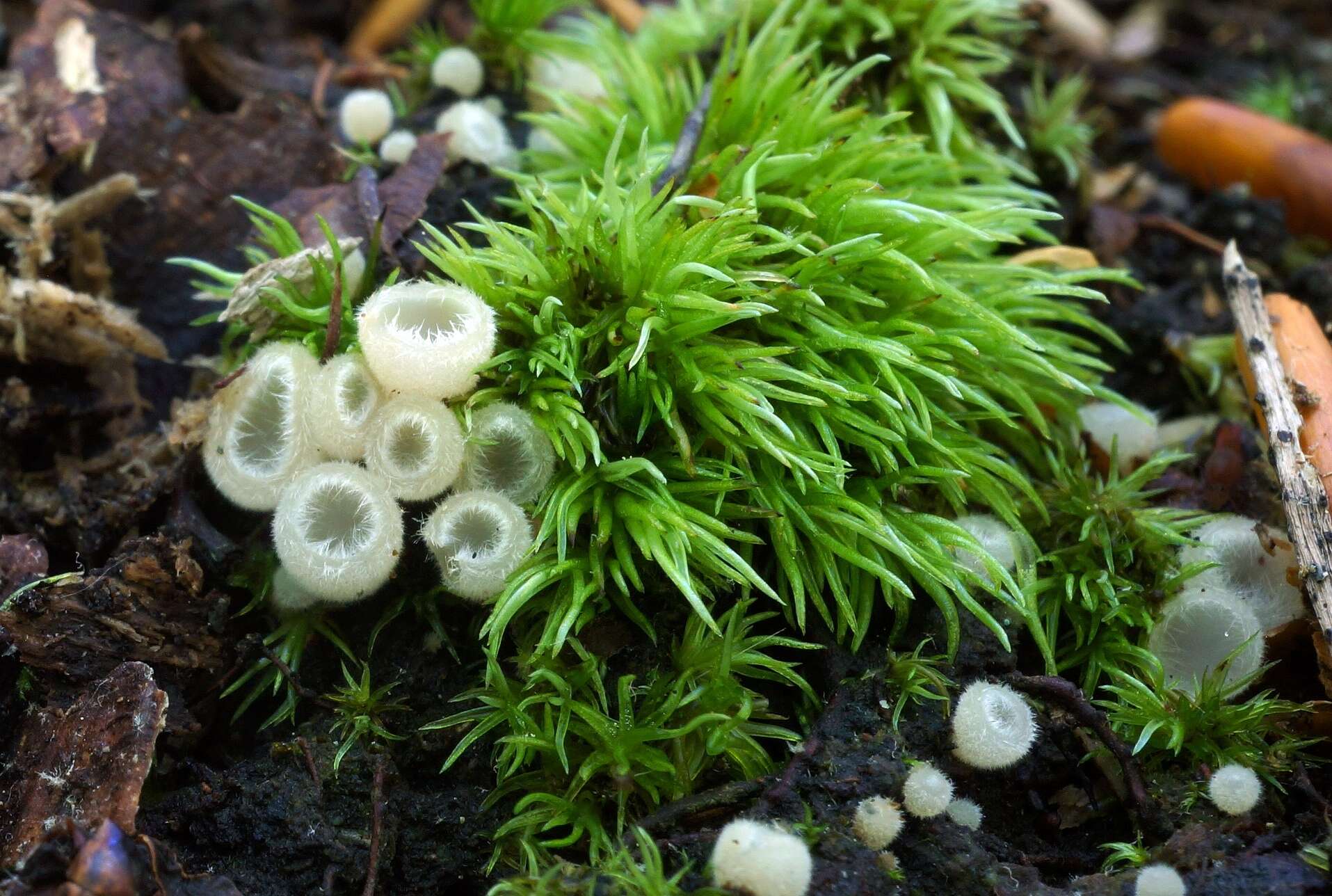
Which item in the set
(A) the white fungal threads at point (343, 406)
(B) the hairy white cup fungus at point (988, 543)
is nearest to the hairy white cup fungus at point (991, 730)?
(B) the hairy white cup fungus at point (988, 543)

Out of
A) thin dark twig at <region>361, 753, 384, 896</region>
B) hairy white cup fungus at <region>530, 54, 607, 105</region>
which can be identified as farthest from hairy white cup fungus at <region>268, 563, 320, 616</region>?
hairy white cup fungus at <region>530, 54, 607, 105</region>

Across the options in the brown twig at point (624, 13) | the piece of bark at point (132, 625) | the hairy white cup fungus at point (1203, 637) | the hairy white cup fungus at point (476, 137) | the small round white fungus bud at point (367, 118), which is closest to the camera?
the piece of bark at point (132, 625)

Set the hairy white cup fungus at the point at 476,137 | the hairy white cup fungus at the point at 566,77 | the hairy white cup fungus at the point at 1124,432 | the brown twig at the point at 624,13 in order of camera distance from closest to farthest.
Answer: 1. the hairy white cup fungus at the point at 1124,432
2. the hairy white cup fungus at the point at 476,137
3. the hairy white cup fungus at the point at 566,77
4. the brown twig at the point at 624,13

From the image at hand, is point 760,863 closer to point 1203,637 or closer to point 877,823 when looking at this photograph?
point 877,823

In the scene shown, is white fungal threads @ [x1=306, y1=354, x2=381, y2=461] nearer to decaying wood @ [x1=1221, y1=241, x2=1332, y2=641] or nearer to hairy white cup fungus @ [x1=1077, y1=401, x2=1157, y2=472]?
hairy white cup fungus @ [x1=1077, y1=401, x2=1157, y2=472]

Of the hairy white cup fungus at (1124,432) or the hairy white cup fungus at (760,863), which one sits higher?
the hairy white cup fungus at (1124,432)

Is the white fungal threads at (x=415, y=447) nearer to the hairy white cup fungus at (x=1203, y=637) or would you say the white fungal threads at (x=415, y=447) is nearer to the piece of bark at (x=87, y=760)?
the piece of bark at (x=87, y=760)

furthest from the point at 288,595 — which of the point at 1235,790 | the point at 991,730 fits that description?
the point at 1235,790
